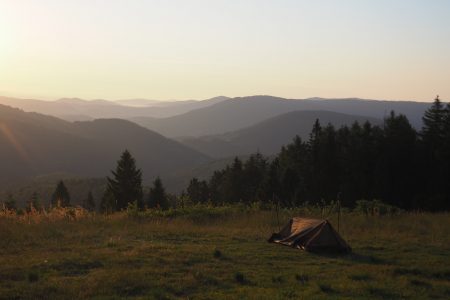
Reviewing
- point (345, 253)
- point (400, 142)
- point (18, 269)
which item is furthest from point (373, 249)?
point (400, 142)

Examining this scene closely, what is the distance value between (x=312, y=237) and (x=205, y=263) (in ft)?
10.7

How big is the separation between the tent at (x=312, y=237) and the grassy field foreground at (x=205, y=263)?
0.33m

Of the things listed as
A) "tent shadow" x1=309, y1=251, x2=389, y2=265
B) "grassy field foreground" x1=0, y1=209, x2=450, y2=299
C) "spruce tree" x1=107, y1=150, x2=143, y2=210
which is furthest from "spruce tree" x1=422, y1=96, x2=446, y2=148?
"tent shadow" x1=309, y1=251, x2=389, y2=265

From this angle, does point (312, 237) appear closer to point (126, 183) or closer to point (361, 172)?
point (361, 172)

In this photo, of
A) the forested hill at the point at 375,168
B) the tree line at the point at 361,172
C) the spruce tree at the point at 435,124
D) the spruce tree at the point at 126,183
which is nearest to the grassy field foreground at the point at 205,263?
the tree line at the point at 361,172

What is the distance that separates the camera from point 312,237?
1216 centimetres

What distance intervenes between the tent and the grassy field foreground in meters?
0.33

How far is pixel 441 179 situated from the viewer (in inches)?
2018

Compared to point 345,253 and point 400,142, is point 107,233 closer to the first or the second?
point 345,253

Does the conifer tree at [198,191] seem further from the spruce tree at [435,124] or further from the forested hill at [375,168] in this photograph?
the spruce tree at [435,124]

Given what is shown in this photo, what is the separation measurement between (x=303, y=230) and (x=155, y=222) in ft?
19.9

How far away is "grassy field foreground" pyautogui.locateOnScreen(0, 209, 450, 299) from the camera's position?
8.02 meters

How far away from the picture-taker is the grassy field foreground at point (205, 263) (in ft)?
26.3

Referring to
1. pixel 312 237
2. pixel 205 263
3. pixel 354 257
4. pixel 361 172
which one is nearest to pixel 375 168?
pixel 361 172
